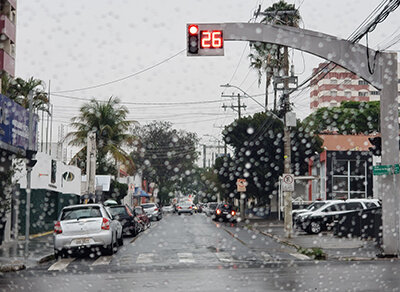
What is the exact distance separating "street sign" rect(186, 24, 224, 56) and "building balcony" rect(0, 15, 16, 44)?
36.2m

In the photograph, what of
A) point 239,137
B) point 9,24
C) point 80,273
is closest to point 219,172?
point 239,137

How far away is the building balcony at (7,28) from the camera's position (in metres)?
48.8

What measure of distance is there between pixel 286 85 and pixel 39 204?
1298cm

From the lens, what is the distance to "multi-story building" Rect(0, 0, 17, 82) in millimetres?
48438

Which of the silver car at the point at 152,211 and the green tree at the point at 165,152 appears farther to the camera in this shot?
the green tree at the point at 165,152

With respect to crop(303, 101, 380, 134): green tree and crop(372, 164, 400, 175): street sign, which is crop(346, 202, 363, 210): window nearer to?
crop(372, 164, 400, 175): street sign

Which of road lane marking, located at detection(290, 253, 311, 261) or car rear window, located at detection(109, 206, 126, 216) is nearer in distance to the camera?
road lane marking, located at detection(290, 253, 311, 261)

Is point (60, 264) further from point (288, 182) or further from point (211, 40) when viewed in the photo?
point (288, 182)

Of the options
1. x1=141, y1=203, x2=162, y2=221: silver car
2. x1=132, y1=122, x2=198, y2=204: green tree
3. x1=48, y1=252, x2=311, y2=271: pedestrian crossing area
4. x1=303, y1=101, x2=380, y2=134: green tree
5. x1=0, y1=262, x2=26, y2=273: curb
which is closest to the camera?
x1=0, y1=262, x2=26, y2=273: curb

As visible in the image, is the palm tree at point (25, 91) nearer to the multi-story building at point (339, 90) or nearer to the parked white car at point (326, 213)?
the parked white car at point (326, 213)

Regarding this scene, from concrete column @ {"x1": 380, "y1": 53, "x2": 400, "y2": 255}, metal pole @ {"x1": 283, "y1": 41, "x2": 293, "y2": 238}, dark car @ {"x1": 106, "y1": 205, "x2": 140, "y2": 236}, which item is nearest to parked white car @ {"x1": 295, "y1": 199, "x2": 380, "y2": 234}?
metal pole @ {"x1": 283, "y1": 41, "x2": 293, "y2": 238}

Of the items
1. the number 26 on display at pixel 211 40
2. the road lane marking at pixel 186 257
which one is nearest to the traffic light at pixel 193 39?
the number 26 on display at pixel 211 40

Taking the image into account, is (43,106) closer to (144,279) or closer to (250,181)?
(250,181)

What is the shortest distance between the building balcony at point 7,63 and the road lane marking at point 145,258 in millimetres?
31949
